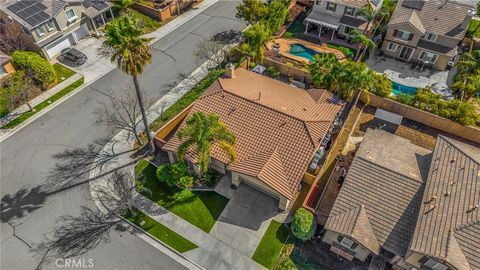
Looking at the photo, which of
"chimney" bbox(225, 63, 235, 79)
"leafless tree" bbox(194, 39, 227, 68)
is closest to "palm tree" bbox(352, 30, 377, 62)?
"leafless tree" bbox(194, 39, 227, 68)

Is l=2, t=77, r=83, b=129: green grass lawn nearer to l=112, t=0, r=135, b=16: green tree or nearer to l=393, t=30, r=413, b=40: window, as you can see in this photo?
l=112, t=0, r=135, b=16: green tree

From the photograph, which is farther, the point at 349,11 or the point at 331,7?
the point at 331,7

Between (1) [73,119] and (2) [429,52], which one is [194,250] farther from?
(2) [429,52]

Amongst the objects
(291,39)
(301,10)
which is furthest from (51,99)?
(301,10)

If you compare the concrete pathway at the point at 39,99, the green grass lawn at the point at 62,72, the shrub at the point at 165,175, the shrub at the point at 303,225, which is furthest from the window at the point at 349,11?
the green grass lawn at the point at 62,72

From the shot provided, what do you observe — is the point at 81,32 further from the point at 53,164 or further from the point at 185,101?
the point at 53,164

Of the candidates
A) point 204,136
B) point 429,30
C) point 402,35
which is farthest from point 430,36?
point 204,136
